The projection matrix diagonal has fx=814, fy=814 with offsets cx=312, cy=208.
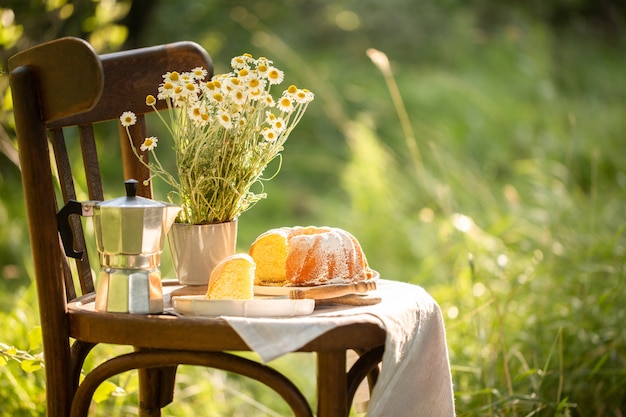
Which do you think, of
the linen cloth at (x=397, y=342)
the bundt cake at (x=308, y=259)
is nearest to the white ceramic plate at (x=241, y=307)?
the linen cloth at (x=397, y=342)

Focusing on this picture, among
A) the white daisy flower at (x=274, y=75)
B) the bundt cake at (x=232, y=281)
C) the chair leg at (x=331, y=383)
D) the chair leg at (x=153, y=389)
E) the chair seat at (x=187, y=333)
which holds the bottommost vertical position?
the chair leg at (x=153, y=389)

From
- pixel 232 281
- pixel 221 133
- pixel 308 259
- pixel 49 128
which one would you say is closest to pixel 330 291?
pixel 308 259

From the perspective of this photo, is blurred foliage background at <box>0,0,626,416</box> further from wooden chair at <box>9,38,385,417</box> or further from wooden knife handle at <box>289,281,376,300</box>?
wooden knife handle at <box>289,281,376,300</box>

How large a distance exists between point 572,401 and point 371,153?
2254 mm

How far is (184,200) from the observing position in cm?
176

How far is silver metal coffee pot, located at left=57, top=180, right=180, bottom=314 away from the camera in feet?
4.90

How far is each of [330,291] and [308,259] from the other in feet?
0.31

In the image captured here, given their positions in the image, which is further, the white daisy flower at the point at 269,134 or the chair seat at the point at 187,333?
the white daisy flower at the point at 269,134

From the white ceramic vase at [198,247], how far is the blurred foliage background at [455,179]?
384 millimetres

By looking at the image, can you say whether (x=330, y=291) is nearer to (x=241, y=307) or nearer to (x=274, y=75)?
(x=241, y=307)

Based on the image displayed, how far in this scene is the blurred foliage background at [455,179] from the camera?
2598mm

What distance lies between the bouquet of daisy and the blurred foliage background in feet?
1.78

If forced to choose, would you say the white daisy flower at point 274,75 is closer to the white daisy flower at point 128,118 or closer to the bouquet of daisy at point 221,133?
the bouquet of daisy at point 221,133

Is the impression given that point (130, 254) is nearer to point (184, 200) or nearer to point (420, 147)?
point (184, 200)
